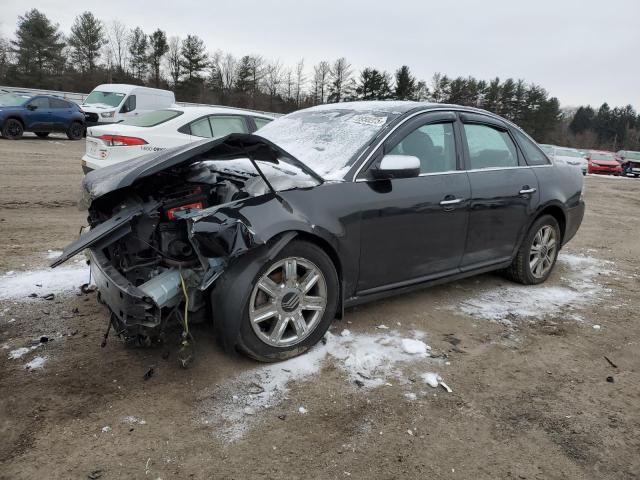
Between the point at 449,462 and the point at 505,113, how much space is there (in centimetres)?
7003

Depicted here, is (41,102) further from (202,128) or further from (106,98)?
(202,128)

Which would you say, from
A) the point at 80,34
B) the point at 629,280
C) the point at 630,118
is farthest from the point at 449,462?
the point at 630,118

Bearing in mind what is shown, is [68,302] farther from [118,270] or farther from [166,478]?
[166,478]

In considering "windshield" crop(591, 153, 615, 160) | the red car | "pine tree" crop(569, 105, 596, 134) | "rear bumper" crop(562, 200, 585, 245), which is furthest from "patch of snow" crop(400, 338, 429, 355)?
"pine tree" crop(569, 105, 596, 134)

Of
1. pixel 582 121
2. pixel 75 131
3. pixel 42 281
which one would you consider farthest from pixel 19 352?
pixel 582 121

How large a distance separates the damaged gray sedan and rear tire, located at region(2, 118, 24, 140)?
14.9 m

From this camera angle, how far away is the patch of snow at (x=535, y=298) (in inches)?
167

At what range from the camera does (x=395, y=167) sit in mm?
3320

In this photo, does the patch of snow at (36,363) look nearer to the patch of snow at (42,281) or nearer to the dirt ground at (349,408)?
the dirt ground at (349,408)

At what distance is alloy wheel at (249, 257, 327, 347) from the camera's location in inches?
116

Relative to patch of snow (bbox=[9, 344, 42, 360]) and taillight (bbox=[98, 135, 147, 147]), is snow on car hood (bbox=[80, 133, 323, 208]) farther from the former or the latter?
taillight (bbox=[98, 135, 147, 147])

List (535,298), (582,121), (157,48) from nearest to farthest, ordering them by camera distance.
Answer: (535,298), (157,48), (582,121)

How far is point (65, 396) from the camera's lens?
265cm

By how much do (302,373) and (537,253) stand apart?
306cm
